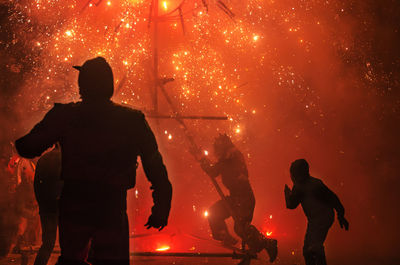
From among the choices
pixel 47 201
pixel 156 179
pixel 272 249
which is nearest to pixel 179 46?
pixel 272 249

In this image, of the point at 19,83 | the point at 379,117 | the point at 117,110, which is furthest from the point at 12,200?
the point at 379,117

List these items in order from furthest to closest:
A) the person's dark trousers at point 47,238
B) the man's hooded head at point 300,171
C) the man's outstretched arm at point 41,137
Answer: the man's hooded head at point 300,171
the person's dark trousers at point 47,238
the man's outstretched arm at point 41,137

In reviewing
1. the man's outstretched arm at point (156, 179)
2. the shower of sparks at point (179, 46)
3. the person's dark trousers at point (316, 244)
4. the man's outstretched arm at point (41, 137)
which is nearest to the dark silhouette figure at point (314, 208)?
the person's dark trousers at point (316, 244)

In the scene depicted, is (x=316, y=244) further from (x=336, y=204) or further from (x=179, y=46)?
(x=179, y=46)

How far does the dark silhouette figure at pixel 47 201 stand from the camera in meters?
3.87

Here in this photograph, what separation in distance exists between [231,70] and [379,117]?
18.7ft

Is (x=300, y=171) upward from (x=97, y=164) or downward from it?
upward

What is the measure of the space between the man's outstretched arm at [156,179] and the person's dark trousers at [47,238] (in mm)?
2030

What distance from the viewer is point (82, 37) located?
10.9m

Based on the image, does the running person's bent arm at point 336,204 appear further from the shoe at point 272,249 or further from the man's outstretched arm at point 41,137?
the man's outstretched arm at point 41,137

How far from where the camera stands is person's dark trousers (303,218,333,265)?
173 inches

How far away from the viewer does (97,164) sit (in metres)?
2.21

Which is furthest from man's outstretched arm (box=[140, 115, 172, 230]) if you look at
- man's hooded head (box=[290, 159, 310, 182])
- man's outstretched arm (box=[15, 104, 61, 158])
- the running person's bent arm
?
the running person's bent arm

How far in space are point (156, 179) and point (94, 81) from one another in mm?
772
